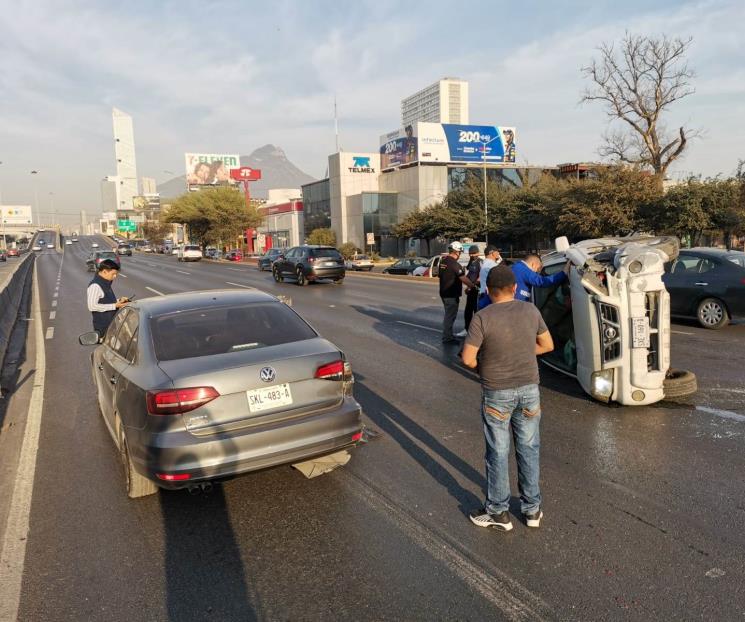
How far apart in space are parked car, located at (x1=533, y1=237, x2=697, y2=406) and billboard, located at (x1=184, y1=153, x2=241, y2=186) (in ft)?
420

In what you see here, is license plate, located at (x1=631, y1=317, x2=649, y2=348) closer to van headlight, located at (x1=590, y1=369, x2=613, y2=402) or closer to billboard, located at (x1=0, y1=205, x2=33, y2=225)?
van headlight, located at (x1=590, y1=369, x2=613, y2=402)

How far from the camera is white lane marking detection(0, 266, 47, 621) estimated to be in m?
3.25

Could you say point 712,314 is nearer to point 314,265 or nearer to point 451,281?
point 451,281

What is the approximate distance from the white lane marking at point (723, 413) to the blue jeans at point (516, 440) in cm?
328

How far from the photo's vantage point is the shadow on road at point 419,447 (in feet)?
14.3

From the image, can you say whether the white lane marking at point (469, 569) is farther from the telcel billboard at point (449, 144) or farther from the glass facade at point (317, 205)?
the glass facade at point (317, 205)

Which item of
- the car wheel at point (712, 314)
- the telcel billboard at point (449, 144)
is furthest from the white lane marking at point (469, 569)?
the telcel billboard at point (449, 144)

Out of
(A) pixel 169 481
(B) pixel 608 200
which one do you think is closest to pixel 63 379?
(A) pixel 169 481

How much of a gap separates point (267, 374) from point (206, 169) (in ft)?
440

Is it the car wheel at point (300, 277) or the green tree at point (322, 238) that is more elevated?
the green tree at point (322, 238)

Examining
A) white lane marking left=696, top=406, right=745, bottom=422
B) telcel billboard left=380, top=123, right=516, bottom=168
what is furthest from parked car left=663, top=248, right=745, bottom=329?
telcel billboard left=380, top=123, right=516, bottom=168

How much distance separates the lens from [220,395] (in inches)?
154

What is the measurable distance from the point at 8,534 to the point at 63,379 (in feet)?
17.1

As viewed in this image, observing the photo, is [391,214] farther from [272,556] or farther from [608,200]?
[272,556]
